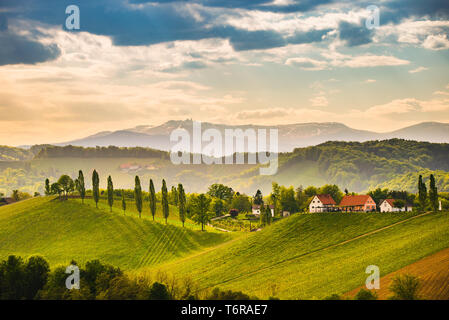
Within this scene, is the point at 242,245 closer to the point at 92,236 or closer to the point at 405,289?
the point at 92,236

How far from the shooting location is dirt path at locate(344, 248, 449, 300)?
187 ft

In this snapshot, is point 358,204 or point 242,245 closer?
point 242,245

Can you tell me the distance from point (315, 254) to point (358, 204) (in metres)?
35.4

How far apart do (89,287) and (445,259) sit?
2020 inches

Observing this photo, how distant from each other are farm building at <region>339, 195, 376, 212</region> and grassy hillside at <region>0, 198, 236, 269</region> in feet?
107

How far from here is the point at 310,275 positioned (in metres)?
77.2

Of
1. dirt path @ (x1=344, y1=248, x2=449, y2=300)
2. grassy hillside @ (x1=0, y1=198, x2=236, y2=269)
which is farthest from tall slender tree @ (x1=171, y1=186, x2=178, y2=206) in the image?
dirt path @ (x1=344, y1=248, x2=449, y2=300)

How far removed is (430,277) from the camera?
62750 millimetres
